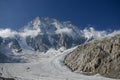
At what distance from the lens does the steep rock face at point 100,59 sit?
122m

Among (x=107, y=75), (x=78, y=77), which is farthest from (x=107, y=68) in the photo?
(x=78, y=77)

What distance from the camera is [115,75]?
114500 mm

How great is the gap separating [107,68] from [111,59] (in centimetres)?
603

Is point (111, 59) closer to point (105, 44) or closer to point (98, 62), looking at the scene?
point (98, 62)

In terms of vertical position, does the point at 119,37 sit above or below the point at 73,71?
above

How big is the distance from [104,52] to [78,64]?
48.9 feet

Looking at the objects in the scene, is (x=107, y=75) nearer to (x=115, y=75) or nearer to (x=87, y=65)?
(x=115, y=75)

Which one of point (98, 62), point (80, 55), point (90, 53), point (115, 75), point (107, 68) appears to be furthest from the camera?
point (80, 55)

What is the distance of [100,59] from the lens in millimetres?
131875

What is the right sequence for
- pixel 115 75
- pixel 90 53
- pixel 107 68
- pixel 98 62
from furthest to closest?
1. pixel 90 53
2. pixel 98 62
3. pixel 107 68
4. pixel 115 75

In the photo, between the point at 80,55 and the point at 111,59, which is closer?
the point at 111,59

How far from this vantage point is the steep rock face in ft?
400

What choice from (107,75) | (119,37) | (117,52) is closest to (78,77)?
(107,75)

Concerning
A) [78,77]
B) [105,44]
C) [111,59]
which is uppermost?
[105,44]
